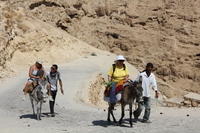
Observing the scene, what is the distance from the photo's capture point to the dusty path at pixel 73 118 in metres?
11.4

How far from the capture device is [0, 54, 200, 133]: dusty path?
11.4 meters

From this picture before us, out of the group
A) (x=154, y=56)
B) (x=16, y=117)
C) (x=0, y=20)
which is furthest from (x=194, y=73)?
(x=16, y=117)

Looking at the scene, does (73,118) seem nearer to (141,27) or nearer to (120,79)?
(120,79)

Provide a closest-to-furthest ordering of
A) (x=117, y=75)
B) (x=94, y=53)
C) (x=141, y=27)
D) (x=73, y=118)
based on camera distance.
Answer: (x=117, y=75), (x=73, y=118), (x=94, y=53), (x=141, y=27)

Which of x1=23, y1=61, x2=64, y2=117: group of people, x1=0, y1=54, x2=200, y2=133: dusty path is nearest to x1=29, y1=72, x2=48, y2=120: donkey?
x1=23, y1=61, x2=64, y2=117: group of people

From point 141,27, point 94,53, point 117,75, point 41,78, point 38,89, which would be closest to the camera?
point 117,75

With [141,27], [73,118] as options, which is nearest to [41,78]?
[73,118]

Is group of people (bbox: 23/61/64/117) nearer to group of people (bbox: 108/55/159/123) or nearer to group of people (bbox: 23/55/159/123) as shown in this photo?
group of people (bbox: 23/55/159/123)

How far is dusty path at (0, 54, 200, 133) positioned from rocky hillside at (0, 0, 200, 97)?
1317cm

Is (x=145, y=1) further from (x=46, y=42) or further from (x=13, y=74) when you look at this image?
(x=13, y=74)

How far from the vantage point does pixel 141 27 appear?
3606cm

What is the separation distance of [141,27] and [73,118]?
23363mm

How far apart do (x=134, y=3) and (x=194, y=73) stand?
9.18 meters

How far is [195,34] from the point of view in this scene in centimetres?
3450
